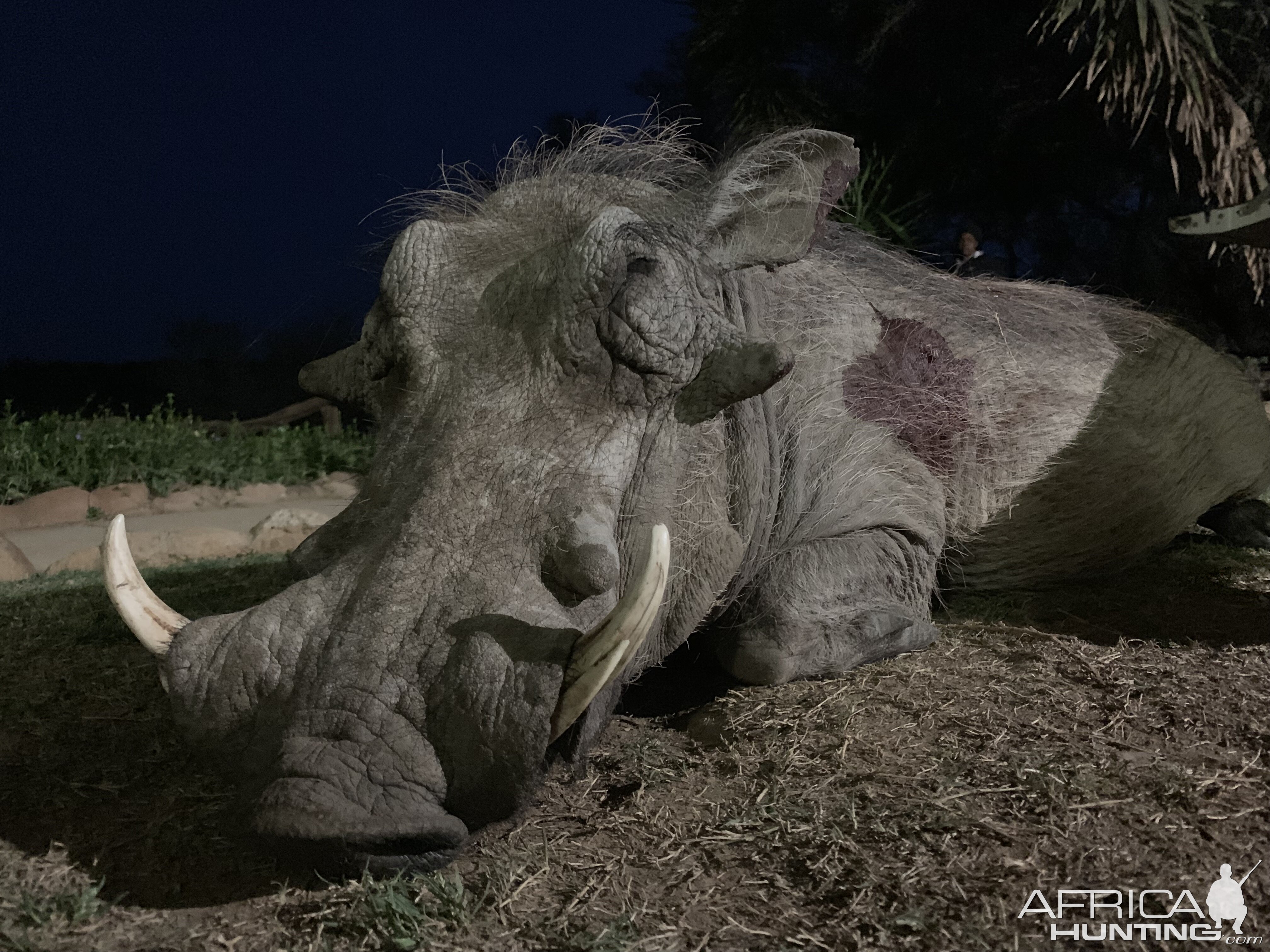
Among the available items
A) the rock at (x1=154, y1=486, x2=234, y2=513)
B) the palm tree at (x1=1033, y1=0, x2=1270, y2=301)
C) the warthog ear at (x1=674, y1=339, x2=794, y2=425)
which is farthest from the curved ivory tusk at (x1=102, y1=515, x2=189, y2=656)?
→ the rock at (x1=154, y1=486, x2=234, y2=513)

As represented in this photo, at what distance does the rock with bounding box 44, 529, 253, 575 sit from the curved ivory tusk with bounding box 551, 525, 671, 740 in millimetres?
4944

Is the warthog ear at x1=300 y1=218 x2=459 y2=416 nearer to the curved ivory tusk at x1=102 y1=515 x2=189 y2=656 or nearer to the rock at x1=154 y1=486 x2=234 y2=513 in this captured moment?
the curved ivory tusk at x1=102 y1=515 x2=189 y2=656

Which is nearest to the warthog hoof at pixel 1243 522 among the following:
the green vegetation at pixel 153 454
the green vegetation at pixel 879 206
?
the green vegetation at pixel 879 206

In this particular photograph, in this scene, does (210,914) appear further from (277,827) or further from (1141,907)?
(1141,907)

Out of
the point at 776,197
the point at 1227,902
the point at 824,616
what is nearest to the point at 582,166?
the point at 776,197

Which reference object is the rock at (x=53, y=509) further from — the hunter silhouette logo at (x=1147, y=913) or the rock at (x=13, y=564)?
the hunter silhouette logo at (x=1147, y=913)

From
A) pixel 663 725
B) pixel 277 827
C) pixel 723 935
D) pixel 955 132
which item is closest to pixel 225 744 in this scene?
pixel 277 827

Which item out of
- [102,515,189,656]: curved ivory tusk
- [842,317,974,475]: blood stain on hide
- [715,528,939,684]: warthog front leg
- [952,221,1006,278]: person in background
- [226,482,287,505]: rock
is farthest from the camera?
[226,482,287,505]: rock

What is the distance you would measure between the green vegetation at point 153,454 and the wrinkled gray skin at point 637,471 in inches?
239

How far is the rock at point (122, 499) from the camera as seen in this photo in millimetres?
8359

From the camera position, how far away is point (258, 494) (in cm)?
956

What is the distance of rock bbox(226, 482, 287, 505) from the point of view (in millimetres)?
9312

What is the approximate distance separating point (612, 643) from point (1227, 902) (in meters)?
0.98

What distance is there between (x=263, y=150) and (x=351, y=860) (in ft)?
312
